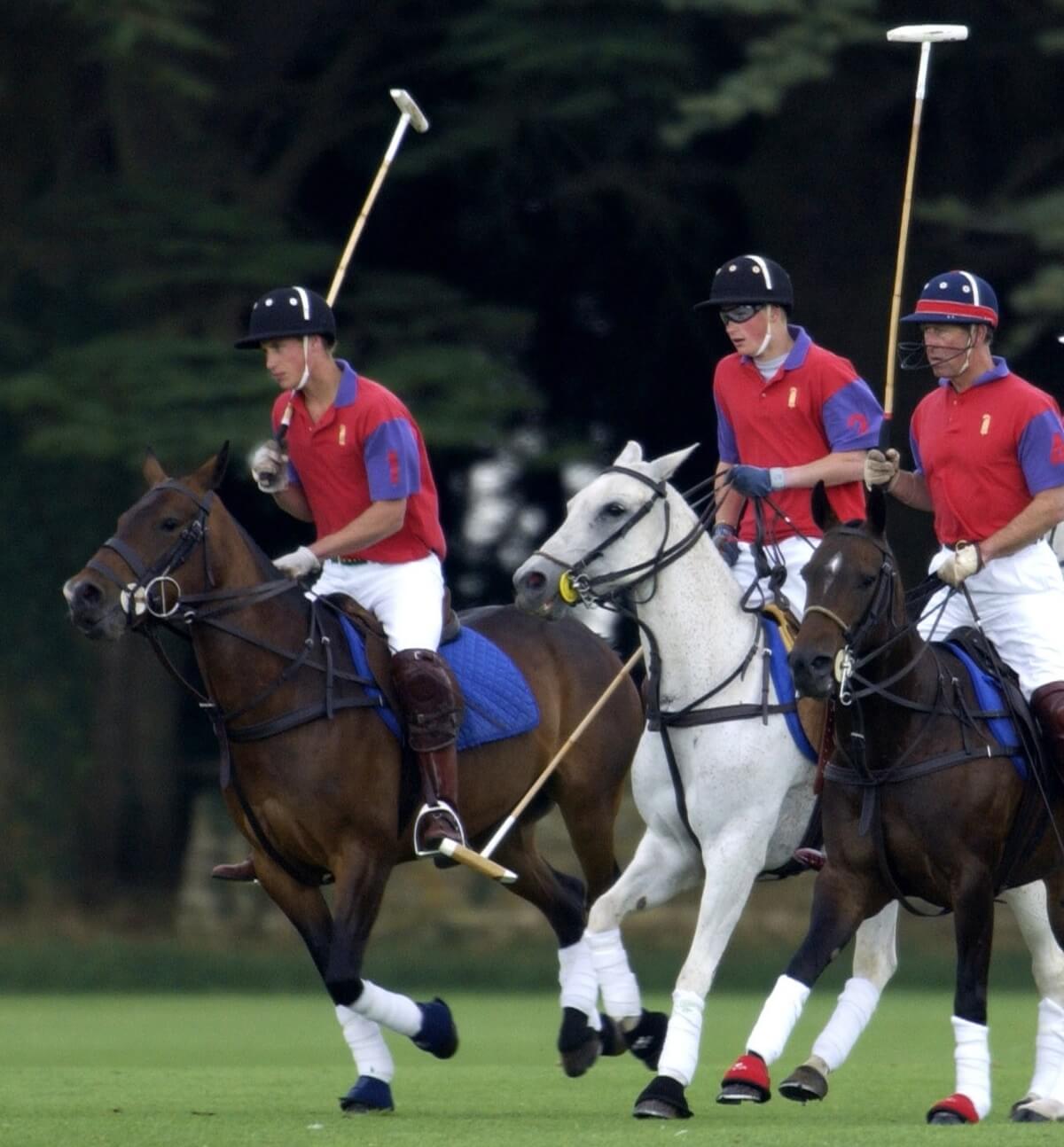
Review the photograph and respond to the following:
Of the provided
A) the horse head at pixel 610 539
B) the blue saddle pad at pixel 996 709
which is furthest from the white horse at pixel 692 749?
the blue saddle pad at pixel 996 709

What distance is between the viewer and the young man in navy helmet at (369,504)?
9508mm

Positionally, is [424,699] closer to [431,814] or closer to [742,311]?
[431,814]

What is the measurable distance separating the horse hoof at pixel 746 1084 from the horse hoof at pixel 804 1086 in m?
0.08

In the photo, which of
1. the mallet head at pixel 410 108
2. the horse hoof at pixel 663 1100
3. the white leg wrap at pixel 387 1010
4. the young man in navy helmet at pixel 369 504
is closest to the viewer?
the horse hoof at pixel 663 1100

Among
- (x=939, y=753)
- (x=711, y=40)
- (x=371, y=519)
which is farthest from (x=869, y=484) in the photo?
(x=711, y=40)

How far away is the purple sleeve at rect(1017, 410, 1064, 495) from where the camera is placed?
8.95 m

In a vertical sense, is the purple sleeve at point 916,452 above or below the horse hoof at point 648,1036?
above

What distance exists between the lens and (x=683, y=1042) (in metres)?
8.65

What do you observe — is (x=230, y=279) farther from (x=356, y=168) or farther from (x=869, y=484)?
(x=869, y=484)

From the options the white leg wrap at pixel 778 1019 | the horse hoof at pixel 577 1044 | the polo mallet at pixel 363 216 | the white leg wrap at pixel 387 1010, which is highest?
the polo mallet at pixel 363 216

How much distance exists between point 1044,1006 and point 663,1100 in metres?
1.46

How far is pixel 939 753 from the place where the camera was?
8609 mm

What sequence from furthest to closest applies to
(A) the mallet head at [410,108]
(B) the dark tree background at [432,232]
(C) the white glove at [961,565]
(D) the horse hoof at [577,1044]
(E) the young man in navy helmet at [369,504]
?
(B) the dark tree background at [432,232], (A) the mallet head at [410,108], (D) the horse hoof at [577,1044], (E) the young man in navy helmet at [369,504], (C) the white glove at [961,565]

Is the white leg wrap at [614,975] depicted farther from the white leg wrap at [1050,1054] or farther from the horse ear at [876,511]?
the horse ear at [876,511]
